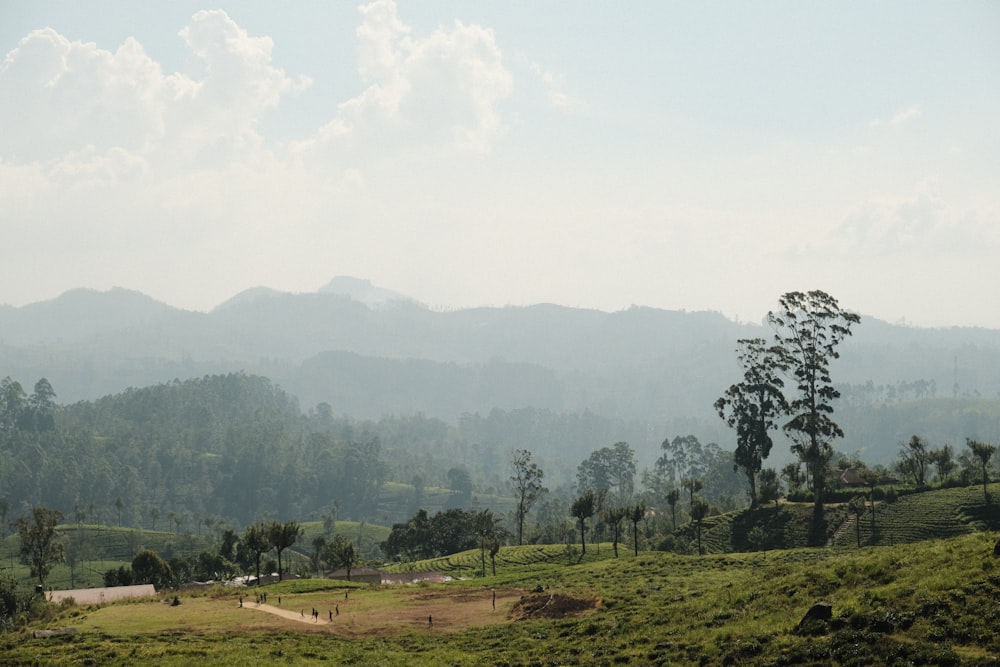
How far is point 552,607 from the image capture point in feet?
149

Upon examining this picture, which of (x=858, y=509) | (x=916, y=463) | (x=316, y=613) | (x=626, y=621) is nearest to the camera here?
(x=626, y=621)

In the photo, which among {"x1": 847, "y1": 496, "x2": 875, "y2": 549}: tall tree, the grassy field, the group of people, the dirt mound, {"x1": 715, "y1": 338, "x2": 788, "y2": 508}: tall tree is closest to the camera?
the grassy field

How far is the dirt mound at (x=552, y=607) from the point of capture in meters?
44.5

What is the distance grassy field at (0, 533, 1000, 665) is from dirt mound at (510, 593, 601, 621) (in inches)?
5.0

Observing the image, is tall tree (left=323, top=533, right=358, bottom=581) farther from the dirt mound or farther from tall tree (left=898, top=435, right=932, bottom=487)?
tall tree (left=898, top=435, right=932, bottom=487)

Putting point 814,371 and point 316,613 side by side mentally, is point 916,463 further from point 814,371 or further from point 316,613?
point 316,613

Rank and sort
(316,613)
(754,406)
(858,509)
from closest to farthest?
(316,613) → (858,509) → (754,406)

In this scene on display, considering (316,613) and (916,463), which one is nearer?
(316,613)

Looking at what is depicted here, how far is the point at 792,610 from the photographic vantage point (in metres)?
32.8

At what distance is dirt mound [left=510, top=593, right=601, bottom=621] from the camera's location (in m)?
44.5

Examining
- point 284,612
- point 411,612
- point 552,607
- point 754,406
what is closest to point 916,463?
point 754,406

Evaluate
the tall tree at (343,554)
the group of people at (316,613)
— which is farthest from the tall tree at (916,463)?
the group of people at (316,613)

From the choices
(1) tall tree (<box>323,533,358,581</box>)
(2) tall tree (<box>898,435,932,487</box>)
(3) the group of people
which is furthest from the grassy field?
(2) tall tree (<box>898,435,932,487</box>)

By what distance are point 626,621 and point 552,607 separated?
7627 millimetres
